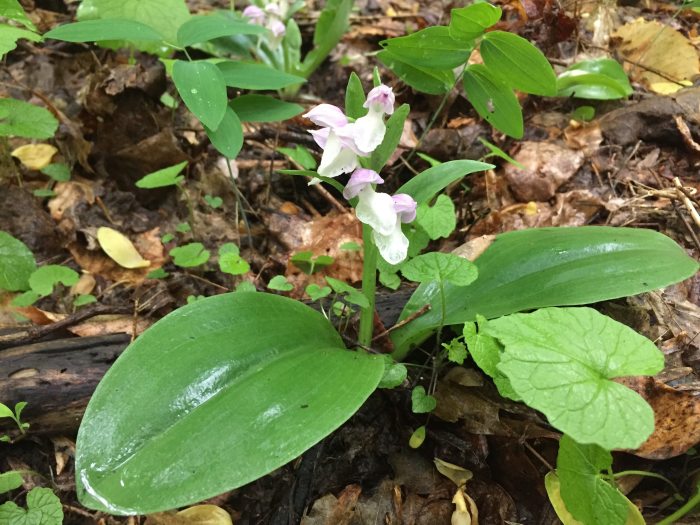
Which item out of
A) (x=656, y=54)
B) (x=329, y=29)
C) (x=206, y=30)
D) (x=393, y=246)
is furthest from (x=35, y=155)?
(x=656, y=54)

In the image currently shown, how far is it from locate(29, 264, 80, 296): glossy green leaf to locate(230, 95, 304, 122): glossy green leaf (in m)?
0.75

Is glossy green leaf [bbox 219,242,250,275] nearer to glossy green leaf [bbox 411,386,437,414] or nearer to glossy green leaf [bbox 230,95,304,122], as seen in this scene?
glossy green leaf [bbox 230,95,304,122]

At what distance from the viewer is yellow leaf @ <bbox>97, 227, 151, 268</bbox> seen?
1.83 metres

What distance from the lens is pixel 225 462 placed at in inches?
32.3

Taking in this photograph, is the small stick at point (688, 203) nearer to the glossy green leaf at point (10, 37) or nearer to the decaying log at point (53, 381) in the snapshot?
the decaying log at point (53, 381)

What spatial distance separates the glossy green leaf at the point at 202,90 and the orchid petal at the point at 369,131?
46 cm

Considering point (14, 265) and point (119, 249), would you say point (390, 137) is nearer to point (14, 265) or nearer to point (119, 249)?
point (119, 249)

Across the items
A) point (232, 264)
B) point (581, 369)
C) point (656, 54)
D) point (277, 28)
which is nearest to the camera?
point (581, 369)

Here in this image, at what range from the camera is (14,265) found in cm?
163

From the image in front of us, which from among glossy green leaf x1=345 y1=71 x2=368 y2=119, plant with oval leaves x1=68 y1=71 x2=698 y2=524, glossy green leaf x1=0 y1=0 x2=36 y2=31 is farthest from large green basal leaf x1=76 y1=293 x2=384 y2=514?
glossy green leaf x1=0 y1=0 x2=36 y2=31

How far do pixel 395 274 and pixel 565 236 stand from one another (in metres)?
0.51

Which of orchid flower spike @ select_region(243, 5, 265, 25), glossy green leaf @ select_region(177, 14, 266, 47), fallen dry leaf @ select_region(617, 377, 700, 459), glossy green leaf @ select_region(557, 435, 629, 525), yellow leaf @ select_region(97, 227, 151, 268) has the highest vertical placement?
glossy green leaf @ select_region(177, 14, 266, 47)

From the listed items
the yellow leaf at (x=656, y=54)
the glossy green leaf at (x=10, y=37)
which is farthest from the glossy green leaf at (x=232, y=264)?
the yellow leaf at (x=656, y=54)

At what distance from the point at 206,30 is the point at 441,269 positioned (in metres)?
1.09
